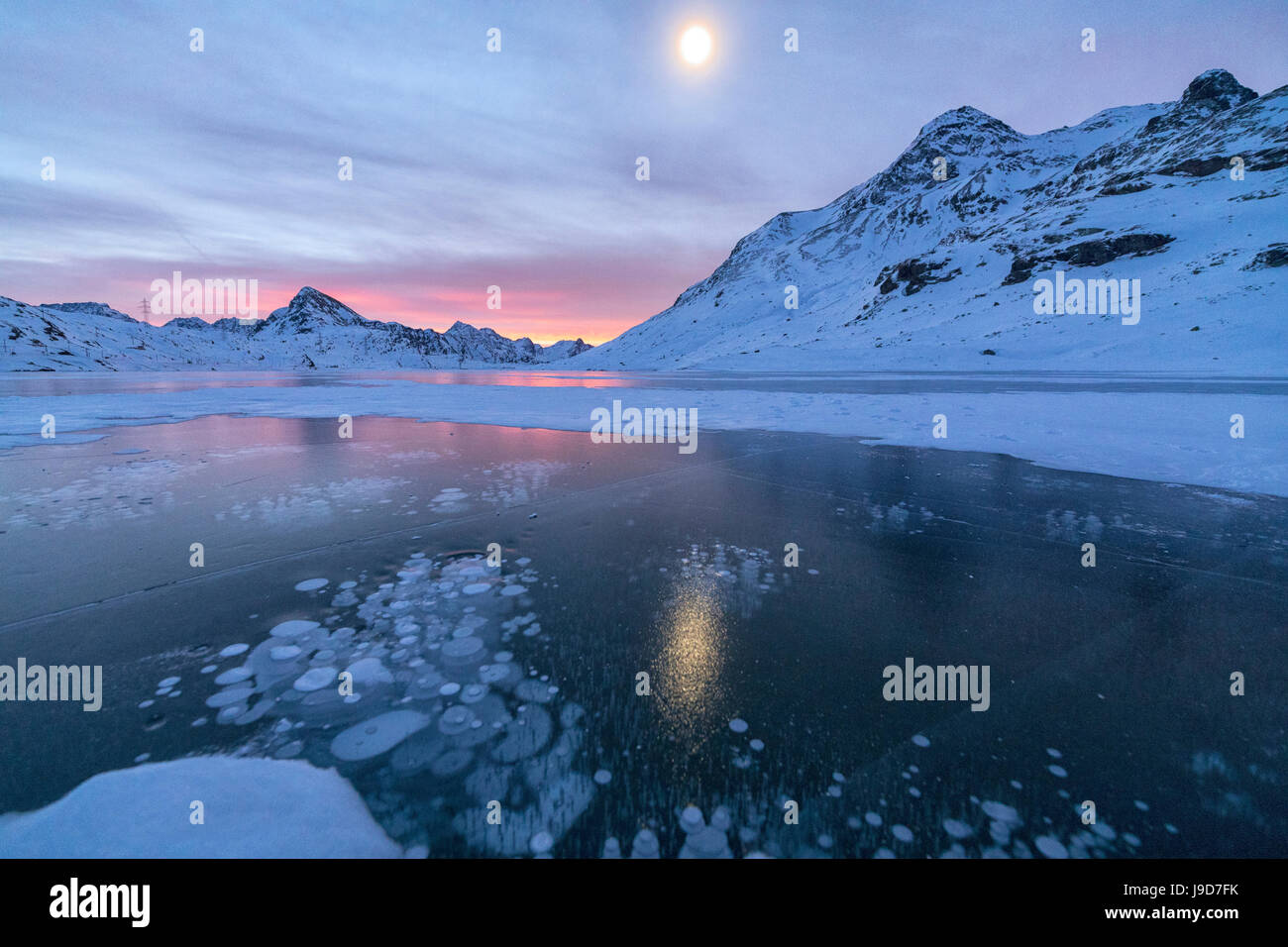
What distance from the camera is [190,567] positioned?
4520mm

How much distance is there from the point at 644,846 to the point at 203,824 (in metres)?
1.81

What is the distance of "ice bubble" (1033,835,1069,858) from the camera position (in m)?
2.04

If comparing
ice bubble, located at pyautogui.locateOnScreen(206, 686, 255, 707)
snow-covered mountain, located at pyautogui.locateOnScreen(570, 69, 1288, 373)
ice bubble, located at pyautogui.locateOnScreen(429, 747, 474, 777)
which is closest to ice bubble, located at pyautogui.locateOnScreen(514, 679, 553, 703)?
ice bubble, located at pyautogui.locateOnScreen(429, 747, 474, 777)

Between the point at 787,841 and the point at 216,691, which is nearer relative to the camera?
the point at 787,841

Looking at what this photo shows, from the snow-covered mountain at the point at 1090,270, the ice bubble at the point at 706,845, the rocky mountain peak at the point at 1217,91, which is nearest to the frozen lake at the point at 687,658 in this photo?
the ice bubble at the point at 706,845

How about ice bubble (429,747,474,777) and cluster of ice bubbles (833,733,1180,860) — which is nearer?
cluster of ice bubbles (833,733,1180,860)

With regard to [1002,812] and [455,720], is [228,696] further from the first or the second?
[1002,812]

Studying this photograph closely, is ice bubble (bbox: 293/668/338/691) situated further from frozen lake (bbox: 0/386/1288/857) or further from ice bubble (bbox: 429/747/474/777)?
ice bubble (bbox: 429/747/474/777)

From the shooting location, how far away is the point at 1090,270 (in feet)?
209

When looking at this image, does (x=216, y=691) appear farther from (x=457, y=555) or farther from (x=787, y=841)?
(x=787, y=841)

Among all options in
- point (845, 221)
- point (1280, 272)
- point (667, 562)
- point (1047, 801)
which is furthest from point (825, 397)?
point (845, 221)

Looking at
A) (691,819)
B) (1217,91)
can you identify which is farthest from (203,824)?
(1217,91)

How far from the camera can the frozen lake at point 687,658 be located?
2219 mm
